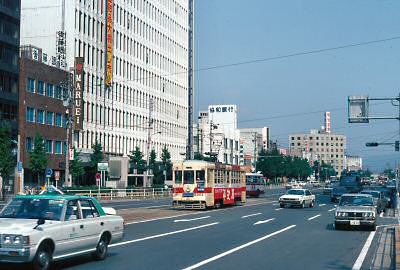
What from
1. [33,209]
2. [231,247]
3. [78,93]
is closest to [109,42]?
[78,93]

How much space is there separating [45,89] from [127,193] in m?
15.4

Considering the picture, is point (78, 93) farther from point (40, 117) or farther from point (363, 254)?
point (363, 254)

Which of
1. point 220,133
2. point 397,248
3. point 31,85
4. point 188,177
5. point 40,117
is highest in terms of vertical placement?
point 31,85

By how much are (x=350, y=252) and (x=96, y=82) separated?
64.8 meters

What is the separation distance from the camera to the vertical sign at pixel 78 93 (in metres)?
70.1

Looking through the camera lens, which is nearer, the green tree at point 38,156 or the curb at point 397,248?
the curb at point 397,248

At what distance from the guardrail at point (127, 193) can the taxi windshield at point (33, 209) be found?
4126 cm

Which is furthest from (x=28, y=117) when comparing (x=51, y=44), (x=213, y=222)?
(x=213, y=222)

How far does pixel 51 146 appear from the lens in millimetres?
69250

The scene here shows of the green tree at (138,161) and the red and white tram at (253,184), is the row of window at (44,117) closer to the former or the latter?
the green tree at (138,161)

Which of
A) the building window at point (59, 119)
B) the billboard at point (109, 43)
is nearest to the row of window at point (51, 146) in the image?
the building window at point (59, 119)

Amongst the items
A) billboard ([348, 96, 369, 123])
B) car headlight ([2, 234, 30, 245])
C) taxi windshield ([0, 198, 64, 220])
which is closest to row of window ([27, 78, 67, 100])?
billboard ([348, 96, 369, 123])

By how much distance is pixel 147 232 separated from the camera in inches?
899

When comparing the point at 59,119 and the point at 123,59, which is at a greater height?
the point at 123,59
